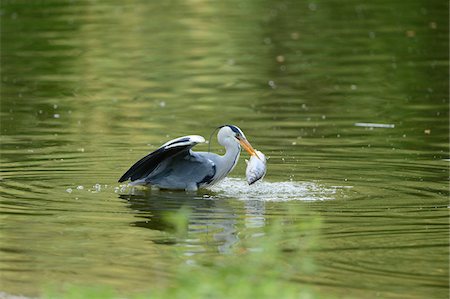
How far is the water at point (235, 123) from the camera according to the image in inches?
352

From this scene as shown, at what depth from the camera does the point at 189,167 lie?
11859 millimetres

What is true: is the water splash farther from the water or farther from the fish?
the fish

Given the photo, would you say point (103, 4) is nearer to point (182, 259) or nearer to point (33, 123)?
point (33, 123)

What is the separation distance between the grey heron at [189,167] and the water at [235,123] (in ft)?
0.50

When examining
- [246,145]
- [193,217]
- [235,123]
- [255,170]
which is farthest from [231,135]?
[235,123]

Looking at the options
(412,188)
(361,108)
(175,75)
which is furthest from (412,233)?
(175,75)

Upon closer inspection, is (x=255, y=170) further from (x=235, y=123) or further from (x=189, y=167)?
(x=235, y=123)

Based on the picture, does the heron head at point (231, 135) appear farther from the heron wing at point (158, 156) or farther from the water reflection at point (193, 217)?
the water reflection at point (193, 217)

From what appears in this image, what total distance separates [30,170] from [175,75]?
756 cm

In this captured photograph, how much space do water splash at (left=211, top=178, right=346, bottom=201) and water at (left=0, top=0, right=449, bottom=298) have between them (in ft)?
0.09

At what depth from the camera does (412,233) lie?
9.57 metres

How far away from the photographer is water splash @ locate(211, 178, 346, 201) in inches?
437

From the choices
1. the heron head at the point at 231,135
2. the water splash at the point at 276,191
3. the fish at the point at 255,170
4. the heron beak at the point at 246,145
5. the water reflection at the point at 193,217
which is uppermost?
the heron head at the point at 231,135

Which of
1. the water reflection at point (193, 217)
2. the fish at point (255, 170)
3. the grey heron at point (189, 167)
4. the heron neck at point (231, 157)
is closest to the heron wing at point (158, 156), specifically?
the grey heron at point (189, 167)
